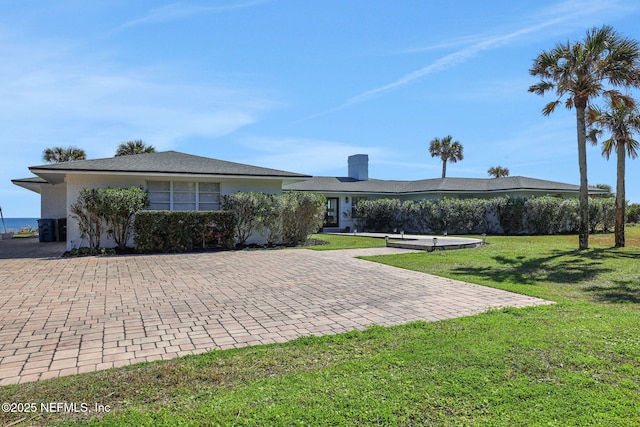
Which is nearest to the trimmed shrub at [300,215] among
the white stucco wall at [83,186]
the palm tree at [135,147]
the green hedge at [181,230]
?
the green hedge at [181,230]

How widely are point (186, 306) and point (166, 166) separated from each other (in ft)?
35.4

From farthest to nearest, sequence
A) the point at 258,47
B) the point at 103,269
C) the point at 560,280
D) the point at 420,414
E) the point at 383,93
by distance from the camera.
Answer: the point at 383,93 < the point at 258,47 < the point at 103,269 < the point at 560,280 < the point at 420,414

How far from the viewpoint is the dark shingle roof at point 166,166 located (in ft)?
45.5

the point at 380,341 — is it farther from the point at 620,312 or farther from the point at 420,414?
the point at 620,312

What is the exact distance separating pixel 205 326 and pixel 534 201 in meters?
24.1

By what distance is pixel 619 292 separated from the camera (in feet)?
23.1

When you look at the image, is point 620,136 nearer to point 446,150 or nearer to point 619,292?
point 619,292

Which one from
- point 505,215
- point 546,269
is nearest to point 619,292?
point 546,269

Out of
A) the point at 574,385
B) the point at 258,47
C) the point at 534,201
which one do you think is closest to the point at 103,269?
the point at 258,47

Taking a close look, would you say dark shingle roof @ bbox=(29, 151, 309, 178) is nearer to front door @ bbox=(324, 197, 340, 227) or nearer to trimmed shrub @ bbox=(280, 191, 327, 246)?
trimmed shrub @ bbox=(280, 191, 327, 246)

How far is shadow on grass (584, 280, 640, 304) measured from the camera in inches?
253

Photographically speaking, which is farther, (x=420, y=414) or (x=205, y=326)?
(x=205, y=326)

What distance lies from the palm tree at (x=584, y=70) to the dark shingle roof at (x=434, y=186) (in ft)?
38.4

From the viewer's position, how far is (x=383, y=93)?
17.8 meters
